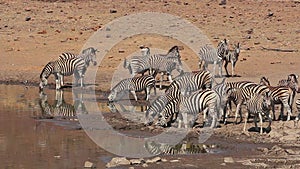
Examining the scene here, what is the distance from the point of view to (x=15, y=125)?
15.8 meters

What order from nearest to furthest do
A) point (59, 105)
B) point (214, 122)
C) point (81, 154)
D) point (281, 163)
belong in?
point (281, 163)
point (81, 154)
point (214, 122)
point (59, 105)

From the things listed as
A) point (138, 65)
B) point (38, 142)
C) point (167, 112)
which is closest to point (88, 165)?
point (38, 142)

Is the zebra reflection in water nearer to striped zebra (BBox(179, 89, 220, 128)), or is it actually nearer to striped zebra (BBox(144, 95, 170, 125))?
striped zebra (BBox(144, 95, 170, 125))

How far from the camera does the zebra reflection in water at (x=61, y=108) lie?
16938mm

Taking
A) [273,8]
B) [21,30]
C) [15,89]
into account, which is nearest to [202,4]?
[273,8]

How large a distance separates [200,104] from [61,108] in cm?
457

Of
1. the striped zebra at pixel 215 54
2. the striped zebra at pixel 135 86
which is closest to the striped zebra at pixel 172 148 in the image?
the striped zebra at pixel 135 86

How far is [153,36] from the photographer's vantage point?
2877cm

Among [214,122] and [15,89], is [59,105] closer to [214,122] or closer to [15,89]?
[15,89]

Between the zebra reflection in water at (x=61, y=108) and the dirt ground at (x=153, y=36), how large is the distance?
169 cm

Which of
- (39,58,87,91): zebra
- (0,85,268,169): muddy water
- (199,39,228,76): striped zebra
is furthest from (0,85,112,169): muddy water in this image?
(199,39,228,76): striped zebra

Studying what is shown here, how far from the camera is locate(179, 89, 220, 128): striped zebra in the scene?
14548 millimetres

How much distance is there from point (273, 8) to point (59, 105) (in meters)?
18.0

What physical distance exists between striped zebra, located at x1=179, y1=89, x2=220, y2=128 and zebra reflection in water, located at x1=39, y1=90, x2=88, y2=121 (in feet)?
9.16
